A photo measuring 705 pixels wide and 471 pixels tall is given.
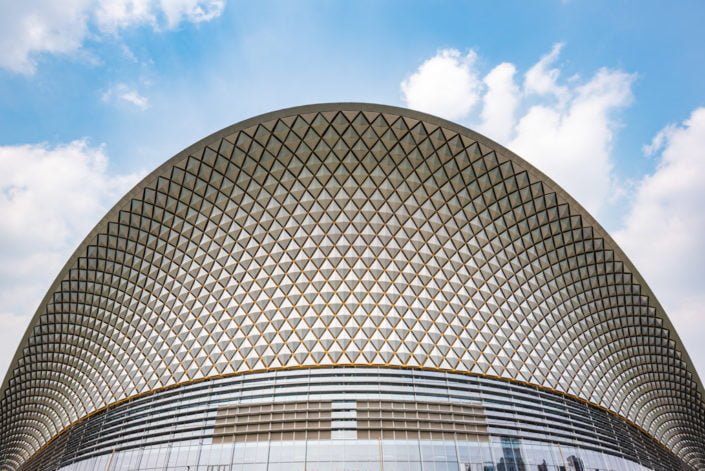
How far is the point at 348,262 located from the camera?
2797 centimetres

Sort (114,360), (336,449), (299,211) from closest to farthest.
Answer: (336,449), (299,211), (114,360)

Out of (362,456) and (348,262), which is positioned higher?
(348,262)

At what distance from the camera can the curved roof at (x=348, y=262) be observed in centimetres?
2634

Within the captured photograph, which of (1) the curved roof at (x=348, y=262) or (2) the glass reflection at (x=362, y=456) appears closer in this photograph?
(2) the glass reflection at (x=362, y=456)

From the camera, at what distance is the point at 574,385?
102 feet

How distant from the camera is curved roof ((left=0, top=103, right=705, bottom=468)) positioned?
86.4 ft

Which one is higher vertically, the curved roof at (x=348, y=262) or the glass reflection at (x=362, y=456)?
the curved roof at (x=348, y=262)

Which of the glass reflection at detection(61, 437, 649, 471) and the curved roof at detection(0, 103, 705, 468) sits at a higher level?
the curved roof at detection(0, 103, 705, 468)

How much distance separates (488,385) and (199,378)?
19.1m

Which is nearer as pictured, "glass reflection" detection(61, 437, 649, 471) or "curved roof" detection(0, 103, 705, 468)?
"glass reflection" detection(61, 437, 649, 471)

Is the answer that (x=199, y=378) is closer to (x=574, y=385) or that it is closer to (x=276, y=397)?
(x=276, y=397)

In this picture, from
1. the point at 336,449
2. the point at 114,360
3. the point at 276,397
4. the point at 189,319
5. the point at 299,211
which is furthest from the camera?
the point at 114,360

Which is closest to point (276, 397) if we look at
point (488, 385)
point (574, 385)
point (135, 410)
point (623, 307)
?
point (135, 410)

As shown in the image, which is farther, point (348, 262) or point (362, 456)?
→ point (348, 262)
